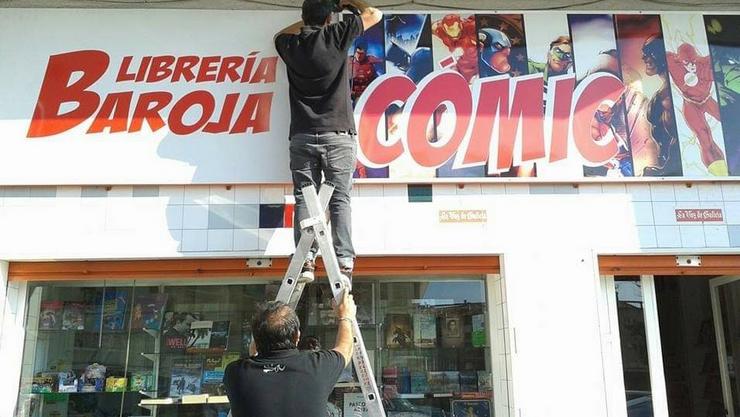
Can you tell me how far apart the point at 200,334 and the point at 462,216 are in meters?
1.95

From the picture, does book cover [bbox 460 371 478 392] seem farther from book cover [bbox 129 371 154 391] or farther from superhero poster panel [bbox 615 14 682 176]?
book cover [bbox 129 371 154 391]

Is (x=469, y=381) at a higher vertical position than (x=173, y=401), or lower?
higher

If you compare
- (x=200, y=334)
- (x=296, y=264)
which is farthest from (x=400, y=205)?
(x=200, y=334)

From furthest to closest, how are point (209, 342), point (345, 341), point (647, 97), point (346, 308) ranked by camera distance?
point (209, 342)
point (647, 97)
point (346, 308)
point (345, 341)

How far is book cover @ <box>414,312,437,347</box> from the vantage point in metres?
4.54

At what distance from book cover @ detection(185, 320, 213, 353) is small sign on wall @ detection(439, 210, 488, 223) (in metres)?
1.76

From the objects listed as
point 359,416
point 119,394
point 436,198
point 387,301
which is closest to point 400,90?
point 436,198

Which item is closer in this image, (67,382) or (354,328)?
(354,328)

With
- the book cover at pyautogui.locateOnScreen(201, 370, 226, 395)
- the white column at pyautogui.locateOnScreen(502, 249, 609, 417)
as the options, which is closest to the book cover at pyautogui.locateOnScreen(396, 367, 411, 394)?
the white column at pyautogui.locateOnScreen(502, 249, 609, 417)

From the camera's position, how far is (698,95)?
435cm

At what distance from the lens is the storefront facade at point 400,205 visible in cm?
408

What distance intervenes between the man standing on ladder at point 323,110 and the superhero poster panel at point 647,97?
6.32ft

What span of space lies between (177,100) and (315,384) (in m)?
2.39

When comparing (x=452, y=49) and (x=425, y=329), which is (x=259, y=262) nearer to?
(x=425, y=329)
